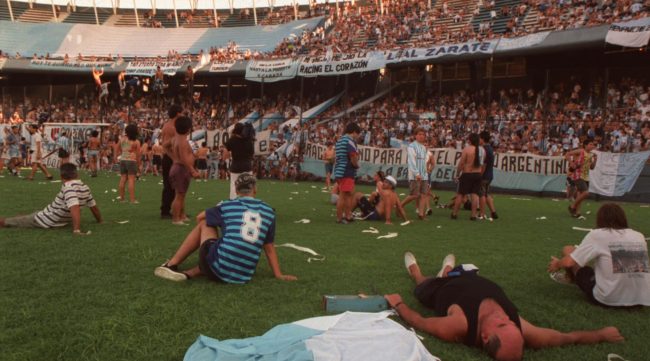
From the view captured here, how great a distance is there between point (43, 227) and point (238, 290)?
4291mm

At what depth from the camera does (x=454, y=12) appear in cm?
3216

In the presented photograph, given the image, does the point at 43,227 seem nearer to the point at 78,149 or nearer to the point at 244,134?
the point at 244,134

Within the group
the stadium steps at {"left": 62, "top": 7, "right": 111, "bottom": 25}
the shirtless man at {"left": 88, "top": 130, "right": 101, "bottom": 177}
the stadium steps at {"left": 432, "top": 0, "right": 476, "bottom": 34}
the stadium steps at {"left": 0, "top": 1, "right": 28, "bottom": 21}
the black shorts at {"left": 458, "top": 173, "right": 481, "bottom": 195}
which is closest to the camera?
the black shorts at {"left": 458, "top": 173, "right": 481, "bottom": 195}

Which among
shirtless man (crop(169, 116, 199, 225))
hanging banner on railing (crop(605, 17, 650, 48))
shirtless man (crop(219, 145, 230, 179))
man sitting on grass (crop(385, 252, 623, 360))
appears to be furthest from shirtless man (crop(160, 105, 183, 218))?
hanging banner on railing (crop(605, 17, 650, 48))

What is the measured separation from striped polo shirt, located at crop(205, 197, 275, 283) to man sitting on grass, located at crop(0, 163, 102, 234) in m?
3.28

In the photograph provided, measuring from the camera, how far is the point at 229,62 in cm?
3272

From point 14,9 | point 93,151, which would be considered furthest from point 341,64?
point 14,9

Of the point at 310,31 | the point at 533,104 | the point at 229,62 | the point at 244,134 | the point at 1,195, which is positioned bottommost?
the point at 1,195

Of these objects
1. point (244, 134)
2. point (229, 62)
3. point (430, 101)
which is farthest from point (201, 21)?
point (244, 134)

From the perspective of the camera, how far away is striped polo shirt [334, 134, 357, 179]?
9.88 metres

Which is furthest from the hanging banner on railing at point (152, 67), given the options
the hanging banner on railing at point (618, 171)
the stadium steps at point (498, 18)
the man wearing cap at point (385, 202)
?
the man wearing cap at point (385, 202)

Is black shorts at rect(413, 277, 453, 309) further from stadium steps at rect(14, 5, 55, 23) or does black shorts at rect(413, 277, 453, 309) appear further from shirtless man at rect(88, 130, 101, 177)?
stadium steps at rect(14, 5, 55, 23)

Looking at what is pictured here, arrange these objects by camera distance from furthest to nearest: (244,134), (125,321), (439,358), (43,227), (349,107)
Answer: (349,107) < (244,134) < (43,227) < (125,321) < (439,358)

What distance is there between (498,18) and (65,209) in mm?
25691
